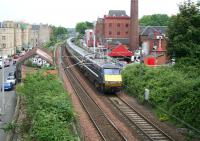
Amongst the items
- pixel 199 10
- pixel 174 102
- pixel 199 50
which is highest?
pixel 199 10

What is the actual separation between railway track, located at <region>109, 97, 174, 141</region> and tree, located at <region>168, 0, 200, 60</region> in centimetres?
752

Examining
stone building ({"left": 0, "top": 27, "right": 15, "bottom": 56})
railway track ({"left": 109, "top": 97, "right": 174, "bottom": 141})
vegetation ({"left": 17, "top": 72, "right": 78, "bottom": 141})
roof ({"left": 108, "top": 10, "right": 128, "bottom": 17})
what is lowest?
railway track ({"left": 109, "top": 97, "right": 174, "bottom": 141})

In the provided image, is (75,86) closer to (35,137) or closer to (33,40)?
(35,137)

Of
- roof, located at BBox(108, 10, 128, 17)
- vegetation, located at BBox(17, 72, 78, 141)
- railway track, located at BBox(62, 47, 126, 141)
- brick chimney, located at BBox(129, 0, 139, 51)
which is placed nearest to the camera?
vegetation, located at BBox(17, 72, 78, 141)

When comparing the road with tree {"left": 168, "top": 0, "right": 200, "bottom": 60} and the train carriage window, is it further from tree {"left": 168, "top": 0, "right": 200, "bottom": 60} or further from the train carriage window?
tree {"left": 168, "top": 0, "right": 200, "bottom": 60}

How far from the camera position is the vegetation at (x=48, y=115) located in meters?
17.6

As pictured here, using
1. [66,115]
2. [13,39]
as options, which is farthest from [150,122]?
[13,39]

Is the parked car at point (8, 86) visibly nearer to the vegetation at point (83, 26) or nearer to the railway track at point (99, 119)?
the railway track at point (99, 119)

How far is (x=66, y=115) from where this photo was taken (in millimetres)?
21453

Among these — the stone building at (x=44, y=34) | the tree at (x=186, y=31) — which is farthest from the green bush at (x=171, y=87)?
the stone building at (x=44, y=34)

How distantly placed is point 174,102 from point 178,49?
10761 mm

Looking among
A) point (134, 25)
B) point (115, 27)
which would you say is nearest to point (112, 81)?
point (134, 25)

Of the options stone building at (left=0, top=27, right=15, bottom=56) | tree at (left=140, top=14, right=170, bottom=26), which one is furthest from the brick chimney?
tree at (left=140, top=14, right=170, bottom=26)

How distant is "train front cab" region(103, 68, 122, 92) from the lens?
37.2m
